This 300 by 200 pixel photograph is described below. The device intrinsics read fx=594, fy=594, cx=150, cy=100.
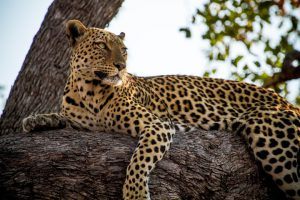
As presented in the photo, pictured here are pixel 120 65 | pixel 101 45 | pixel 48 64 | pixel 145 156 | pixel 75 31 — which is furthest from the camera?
pixel 48 64

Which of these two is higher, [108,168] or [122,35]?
[122,35]

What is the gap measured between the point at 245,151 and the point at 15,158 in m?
2.77

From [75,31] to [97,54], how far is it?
540 millimetres

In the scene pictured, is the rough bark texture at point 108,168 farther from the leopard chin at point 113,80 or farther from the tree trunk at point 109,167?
the leopard chin at point 113,80

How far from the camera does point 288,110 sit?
7.90 meters

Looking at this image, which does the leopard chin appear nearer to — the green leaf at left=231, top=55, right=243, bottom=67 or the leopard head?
the leopard head

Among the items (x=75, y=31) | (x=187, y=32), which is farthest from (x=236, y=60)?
(x=75, y=31)

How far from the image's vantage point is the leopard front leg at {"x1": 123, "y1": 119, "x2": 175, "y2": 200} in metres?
6.43

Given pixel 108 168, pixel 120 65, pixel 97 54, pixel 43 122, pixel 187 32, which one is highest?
pixel 187 32

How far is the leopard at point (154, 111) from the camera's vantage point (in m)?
7.08

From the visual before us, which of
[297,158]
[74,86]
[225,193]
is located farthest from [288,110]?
[74,86]

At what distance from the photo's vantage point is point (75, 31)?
8.14 metres

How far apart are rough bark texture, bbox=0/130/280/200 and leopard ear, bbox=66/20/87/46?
64.3 inches

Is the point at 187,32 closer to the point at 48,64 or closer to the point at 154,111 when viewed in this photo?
the point at 154,111
